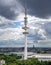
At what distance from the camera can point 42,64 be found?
72.2 metres

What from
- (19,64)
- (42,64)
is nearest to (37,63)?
(42,64)

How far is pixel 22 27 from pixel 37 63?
1417 centimetres

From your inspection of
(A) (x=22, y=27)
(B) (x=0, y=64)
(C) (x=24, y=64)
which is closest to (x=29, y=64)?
(C) (x=24, y=64)

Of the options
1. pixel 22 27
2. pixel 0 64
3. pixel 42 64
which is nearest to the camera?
pixel 0 64

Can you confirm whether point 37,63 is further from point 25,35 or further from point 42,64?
point 25,35

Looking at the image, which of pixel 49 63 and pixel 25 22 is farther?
pixel 25 22

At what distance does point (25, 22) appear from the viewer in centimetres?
8419

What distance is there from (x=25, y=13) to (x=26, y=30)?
5.64m

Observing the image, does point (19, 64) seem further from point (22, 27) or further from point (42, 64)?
point (22, 27)

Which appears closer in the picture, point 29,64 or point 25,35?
point 29,64

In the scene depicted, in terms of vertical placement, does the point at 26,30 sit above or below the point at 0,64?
above

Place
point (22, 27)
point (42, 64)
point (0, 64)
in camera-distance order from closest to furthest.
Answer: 1. point (0, 64)
2. point (42, 64)
3. point (22, 27)

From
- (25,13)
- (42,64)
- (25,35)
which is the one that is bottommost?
(42,64)

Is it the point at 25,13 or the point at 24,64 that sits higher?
the point at 25,13
